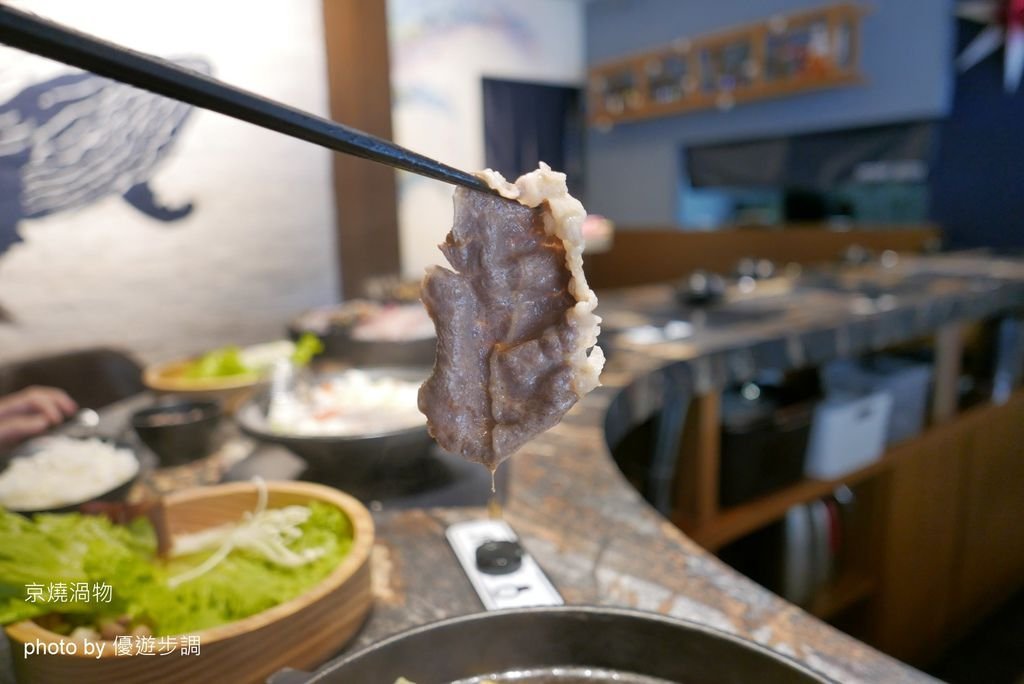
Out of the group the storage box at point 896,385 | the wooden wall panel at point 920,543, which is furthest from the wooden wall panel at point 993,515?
the storage box at point 896,385

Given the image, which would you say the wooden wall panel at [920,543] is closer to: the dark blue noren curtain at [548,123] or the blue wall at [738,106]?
the blue wall at [738,106]

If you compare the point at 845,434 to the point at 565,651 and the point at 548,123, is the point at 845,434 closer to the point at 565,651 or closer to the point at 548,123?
the point at 565,651

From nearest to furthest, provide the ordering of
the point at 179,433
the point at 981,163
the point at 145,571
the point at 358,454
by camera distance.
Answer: the point at 145,571, the point at 358,454, the point at 179,433, the point at 981,163

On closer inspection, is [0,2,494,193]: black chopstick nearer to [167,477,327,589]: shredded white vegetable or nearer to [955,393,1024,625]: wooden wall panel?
[167,477,327,589]: shredded white vegetable

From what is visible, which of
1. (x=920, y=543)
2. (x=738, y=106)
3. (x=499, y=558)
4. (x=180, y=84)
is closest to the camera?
(x=180, y=84)

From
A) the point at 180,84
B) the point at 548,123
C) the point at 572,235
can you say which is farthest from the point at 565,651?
the point at 548,123

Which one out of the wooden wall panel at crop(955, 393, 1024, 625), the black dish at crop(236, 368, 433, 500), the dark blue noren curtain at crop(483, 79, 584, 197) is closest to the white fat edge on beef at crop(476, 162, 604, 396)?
the black dish at crop(236, 368, 433, 500)

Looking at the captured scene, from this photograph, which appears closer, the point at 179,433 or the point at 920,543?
the point at 179,433
